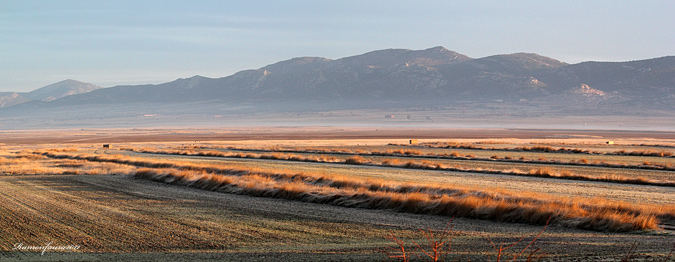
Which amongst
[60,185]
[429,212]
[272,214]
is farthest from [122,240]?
[60,185]

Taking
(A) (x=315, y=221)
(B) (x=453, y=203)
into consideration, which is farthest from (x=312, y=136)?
(A) (x=315, y=221)

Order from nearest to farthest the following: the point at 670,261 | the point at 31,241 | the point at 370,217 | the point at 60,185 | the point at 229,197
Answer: the point at 670,261 → the point at 31,241 → the point at 370,217 → the point at 229,197 → the point at 60,185

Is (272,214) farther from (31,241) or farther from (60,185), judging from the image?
(60,185)

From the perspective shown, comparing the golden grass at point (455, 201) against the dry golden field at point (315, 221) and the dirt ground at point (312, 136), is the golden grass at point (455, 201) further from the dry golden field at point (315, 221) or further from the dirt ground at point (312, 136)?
the dirt ground at point (312, 136)

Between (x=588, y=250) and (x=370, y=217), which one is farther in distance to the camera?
(x=370, y=217)

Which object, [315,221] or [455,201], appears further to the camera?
[455,201]

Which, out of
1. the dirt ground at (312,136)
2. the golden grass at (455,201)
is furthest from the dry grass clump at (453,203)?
the dirt ground at (312,136)

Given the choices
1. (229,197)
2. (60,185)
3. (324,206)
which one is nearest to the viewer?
(324,206)

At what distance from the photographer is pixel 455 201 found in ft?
46.6

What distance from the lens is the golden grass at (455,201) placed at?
1232 centimetres

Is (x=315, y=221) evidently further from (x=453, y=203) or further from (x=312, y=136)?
(x=312, y=136)

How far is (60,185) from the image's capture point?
66.2 feet

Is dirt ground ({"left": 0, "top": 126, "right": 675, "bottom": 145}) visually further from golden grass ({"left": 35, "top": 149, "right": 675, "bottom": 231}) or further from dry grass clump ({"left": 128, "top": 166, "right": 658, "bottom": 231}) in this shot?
dry grass clump ({"left": 128, "top": 166, "right": 658, "bottom": 231})

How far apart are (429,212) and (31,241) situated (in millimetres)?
7871
